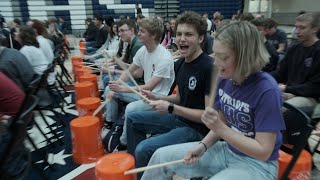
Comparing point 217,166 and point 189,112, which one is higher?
point 189,112

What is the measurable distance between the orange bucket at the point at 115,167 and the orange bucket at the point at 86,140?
2.43ft

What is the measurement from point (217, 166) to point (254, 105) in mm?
395

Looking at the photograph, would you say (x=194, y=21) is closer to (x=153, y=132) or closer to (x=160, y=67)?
(x=160, y=67)

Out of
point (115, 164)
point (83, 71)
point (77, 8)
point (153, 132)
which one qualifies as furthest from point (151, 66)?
point (77, 8)

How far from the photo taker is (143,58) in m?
2.60

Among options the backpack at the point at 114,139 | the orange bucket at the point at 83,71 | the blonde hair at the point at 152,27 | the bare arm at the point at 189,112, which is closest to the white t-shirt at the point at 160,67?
the blonde hair at the point at 152,27

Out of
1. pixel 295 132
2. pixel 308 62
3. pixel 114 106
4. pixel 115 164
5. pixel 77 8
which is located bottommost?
pixel 114 106

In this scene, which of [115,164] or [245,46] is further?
[115,164]

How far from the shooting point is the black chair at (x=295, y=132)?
44.3 inches

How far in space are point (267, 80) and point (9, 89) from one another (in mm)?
1387

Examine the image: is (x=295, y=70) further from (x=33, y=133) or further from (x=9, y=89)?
(x=33, y=133)

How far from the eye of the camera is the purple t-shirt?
1.07 metres

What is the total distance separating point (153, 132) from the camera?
2062 millimetres

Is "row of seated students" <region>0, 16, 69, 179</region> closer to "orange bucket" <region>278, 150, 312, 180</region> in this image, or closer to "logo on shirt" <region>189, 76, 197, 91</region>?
"logo on shirt" <region>189, 76, 197, 91</region>
